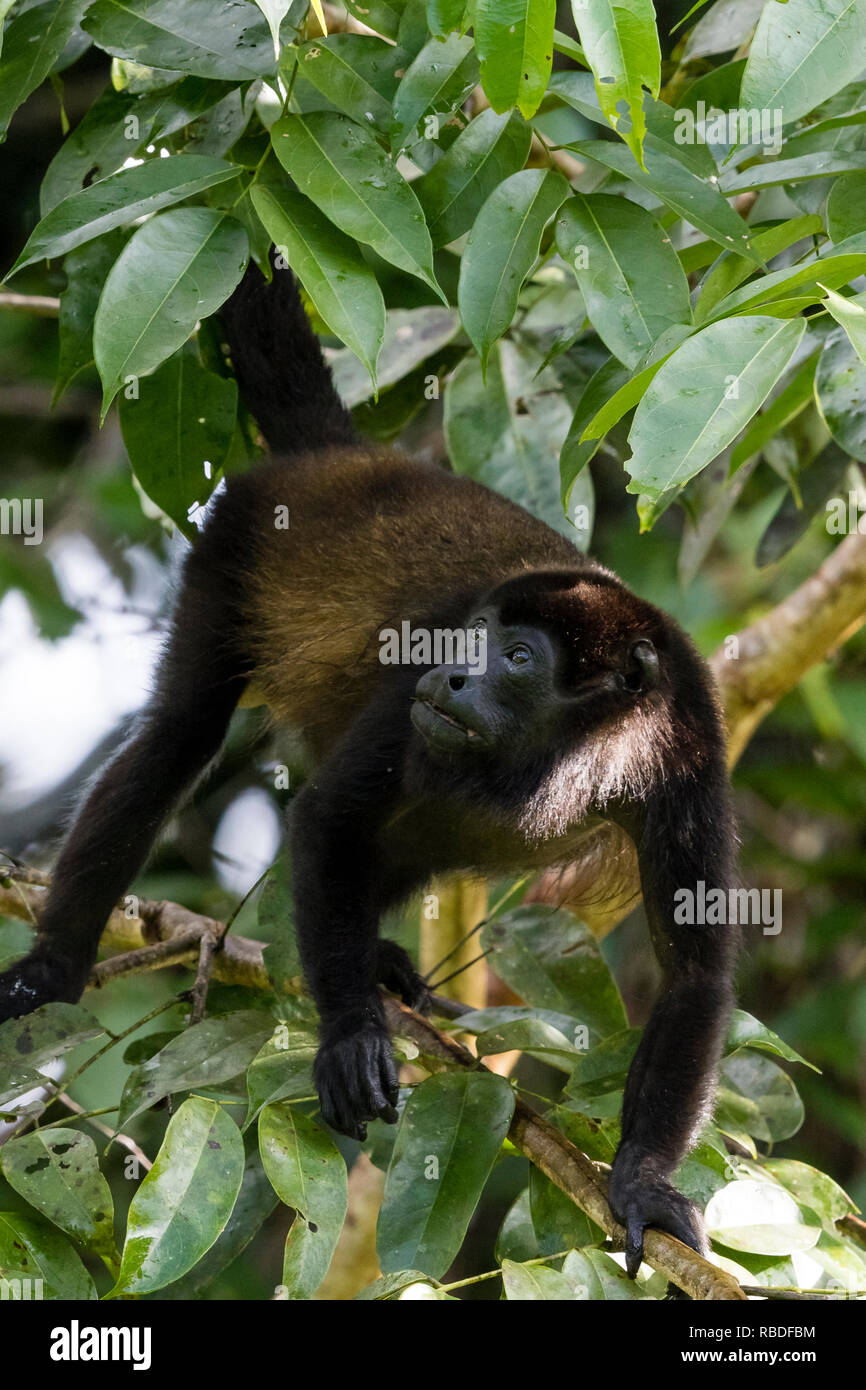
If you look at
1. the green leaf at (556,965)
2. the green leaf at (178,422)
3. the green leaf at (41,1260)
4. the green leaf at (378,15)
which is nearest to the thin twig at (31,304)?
the green leaf at (178,422)

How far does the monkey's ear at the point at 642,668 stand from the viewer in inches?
107

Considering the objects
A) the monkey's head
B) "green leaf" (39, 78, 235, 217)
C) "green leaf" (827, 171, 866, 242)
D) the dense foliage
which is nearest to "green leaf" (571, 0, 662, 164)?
the dense foliage

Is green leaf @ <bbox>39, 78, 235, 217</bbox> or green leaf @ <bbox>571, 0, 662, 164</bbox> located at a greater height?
green leaf @ <bbox>39, 78, 235, 217</bbox>

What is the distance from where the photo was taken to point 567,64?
18.1 feet

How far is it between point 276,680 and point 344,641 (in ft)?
0.93

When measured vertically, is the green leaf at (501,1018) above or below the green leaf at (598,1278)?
above

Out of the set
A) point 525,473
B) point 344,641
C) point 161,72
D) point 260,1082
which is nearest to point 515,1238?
point 260,1082

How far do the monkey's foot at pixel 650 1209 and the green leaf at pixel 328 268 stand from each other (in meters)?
1.39

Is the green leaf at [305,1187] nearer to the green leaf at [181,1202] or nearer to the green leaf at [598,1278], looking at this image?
the green leaf at [181,1202]

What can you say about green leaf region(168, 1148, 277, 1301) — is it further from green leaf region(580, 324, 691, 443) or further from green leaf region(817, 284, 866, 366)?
green leaf region(817, 284, 866, 366)

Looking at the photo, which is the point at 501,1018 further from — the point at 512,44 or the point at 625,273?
the point at 512,44

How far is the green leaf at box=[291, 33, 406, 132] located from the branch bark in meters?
1.55

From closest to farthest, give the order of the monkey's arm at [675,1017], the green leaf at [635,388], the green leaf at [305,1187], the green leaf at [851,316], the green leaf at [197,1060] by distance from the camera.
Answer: the green leaf at [851,316] < the green leaf at [635,388] < the green leaf at [305,1187] < the green leaf at [197,1060] < the monkey's arm at [675,1017]

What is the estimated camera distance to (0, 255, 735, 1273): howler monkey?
2.54 m
